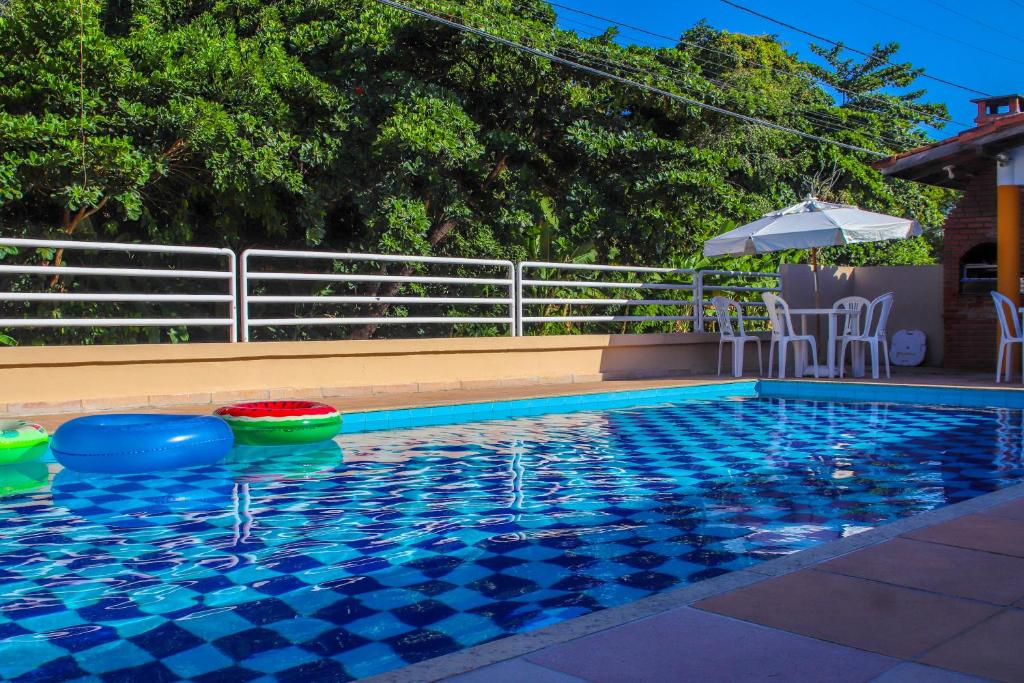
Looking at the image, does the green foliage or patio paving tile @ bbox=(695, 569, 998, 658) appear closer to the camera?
patio paving tile @ bbox=(695, 569, 998, 658)

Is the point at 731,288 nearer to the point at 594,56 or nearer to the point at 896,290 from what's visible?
the point at 896,290

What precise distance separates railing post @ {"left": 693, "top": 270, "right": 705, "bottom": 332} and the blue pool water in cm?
525

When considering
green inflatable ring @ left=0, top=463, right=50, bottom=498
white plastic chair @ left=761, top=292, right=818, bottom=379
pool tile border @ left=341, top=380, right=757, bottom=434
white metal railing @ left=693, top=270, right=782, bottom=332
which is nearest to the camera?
green inflatable ring @ left=0, top=463, right=50, bottom=498

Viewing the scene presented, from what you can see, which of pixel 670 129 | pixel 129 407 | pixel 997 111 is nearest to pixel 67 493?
pixel 129 407

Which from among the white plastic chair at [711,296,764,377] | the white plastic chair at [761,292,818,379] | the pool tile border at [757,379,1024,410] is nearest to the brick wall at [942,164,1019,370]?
the white plastic chair at [761,292,818,379]

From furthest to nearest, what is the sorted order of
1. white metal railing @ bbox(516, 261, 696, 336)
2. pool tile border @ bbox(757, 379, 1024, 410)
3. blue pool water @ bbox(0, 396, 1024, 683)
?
white metal railing @ bbox(516, 261, 696, 336)
pool tile border @ bbox(757, 379, 1024, 410)
blue pool water @ bbox(0, 396, 1024, 683)

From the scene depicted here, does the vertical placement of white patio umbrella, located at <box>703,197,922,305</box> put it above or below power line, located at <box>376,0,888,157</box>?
below

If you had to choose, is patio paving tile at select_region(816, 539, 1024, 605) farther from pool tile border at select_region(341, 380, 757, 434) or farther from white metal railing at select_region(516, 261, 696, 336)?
white metal railing at select_region(516, 261, 696, 336)

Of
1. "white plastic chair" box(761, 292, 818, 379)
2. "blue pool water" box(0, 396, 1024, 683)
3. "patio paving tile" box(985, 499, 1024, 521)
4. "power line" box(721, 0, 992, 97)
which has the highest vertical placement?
"power line" box(721, 0, 992, 97)

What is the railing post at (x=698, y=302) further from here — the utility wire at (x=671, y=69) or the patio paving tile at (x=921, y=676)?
the patio paving tile at (x=921, y=676)

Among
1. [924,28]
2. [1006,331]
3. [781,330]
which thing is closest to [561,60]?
[781,330]

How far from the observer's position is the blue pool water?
3000mm

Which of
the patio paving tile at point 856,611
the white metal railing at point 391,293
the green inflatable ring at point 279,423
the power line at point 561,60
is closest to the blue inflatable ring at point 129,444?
the green inflatable ring at point 279,423

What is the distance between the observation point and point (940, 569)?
10.2 feet
